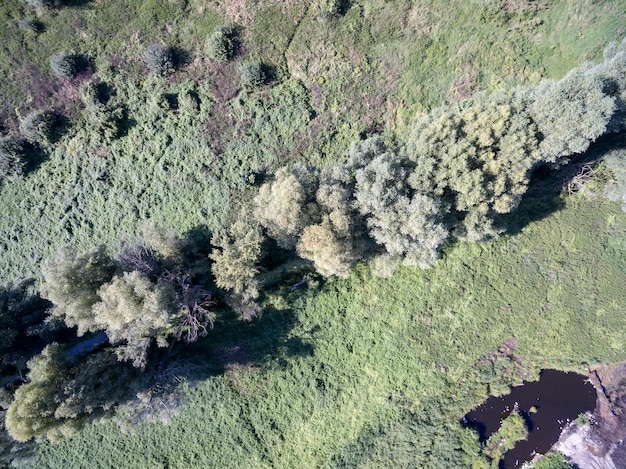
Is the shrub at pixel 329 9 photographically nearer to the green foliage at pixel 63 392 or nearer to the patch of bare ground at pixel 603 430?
the green foliage at pixel 63 392

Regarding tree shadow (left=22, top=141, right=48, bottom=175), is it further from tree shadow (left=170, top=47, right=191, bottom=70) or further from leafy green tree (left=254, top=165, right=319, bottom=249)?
leafy green tree (left=254, top=165, right=319, bottom=249)

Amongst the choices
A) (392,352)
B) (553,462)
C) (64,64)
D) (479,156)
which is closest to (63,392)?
(392,352)

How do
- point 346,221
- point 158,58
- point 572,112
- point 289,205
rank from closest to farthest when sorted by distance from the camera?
point 572,112 → point 289,205 → point 346,221 → point 158,58

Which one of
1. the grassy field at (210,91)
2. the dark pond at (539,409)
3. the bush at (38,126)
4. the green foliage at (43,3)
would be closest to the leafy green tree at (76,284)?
the grassy field at (210,91)

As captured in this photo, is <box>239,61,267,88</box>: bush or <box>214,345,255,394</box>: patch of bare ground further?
<box>214,345,255,394</box>: patch of bare ground

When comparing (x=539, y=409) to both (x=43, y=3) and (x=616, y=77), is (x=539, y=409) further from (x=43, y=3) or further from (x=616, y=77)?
(x=43, y=3)

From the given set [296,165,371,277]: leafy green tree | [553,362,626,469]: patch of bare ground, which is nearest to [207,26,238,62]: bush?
[296,165,371,277]: leafy green tree
